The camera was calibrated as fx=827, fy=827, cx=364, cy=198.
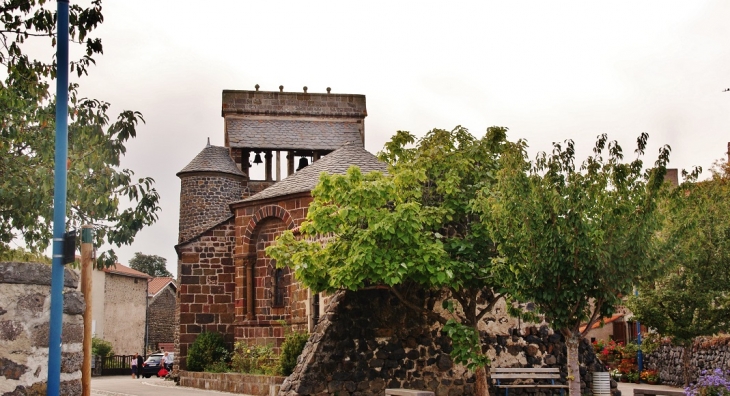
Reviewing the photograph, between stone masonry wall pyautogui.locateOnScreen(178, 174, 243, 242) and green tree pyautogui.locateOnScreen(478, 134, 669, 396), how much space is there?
62.7ft

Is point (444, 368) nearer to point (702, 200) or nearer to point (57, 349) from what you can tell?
point (702, 200)

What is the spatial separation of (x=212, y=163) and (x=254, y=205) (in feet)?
24.2

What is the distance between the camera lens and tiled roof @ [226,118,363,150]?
115ft

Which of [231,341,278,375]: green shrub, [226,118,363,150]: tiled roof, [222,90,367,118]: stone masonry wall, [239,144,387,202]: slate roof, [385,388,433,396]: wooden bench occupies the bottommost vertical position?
[385,388,433,396]: wooden bench

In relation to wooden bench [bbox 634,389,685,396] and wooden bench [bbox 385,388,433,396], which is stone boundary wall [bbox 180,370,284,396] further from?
wooden bench [bbox 634,389,685,396]

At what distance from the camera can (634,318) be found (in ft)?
72.9

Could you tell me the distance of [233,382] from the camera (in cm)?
2178

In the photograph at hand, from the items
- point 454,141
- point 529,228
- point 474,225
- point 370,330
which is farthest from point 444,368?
point 529,228

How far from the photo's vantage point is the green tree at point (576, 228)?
1322cm

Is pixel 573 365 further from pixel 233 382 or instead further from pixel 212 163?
pixel 212 163

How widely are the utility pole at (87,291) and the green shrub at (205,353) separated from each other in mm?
17643

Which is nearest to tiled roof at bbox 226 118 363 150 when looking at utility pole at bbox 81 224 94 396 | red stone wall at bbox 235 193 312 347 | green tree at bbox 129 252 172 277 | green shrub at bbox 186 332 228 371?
red stone wall at bbox 235 193 312 347

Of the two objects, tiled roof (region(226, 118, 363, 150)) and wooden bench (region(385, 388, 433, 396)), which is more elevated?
tiled roof (region(226, 118, 363, 150))

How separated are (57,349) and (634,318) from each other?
1806cm
